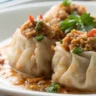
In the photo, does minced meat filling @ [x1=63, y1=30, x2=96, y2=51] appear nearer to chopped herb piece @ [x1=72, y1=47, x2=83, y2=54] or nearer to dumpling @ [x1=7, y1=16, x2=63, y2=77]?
chopped herb piece @ [x1=72, y1=47, x2=83, y2=54]

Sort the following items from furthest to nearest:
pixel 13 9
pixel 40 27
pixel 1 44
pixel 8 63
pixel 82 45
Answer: pixel 13 9, pixel 1 44, pixel 8 63, pixel 40 27, pixel 82 45

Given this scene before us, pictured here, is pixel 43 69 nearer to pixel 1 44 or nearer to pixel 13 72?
pixel 13 72

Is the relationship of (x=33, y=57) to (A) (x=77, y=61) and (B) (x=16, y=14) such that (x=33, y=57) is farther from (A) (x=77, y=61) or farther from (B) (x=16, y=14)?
(B) (x=16, y=14)

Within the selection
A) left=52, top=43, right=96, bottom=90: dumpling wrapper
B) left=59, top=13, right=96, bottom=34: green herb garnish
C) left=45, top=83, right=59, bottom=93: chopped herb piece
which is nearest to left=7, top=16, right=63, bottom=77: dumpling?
left=59, top=13, right=96, bottom=34: green herb garnish

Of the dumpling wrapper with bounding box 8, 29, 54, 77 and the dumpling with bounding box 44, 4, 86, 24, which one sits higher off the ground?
the dumpling with bounding box 44, 4, 86, 24

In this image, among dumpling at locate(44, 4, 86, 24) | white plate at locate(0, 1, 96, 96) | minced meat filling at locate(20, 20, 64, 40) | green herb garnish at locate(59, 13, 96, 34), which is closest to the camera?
minced meat filling at locate(20, 20, 64, 40)

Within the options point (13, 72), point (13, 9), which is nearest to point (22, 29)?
point (13, 72)
